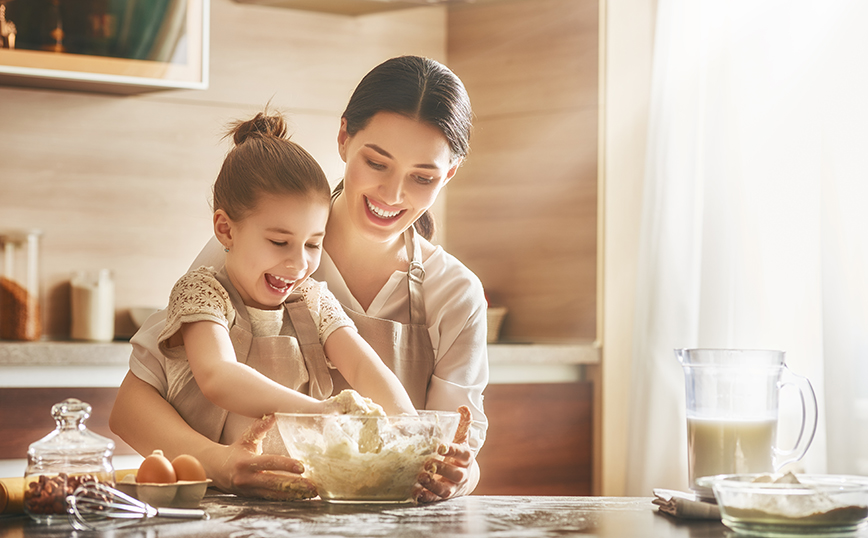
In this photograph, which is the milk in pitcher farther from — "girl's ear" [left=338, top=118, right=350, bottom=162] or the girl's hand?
"girl's ear" [left=338, top=118, right=350, bottom=162]

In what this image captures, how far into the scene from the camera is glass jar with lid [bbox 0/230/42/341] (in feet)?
8.41

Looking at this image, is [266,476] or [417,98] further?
[417,98]

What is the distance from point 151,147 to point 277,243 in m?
1.87

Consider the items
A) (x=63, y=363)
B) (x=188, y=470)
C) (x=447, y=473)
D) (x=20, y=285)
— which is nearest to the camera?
(x=188, y=470)

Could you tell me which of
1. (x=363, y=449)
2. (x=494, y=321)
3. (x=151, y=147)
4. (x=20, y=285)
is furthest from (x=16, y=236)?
(x=363, y=449)

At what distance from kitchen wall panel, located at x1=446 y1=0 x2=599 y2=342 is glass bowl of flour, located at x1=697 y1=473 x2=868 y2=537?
1.97 metres

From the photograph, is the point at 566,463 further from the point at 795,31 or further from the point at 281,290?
the point at 281,290

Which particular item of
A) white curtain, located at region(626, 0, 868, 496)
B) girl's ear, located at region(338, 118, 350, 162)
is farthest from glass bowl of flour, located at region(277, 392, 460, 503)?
white curtain, located at region(626, 0, 868, 496)

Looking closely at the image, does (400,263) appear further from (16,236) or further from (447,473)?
(16,236)

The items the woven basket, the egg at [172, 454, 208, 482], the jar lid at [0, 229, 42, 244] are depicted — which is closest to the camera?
the egg at [172, 454, 208, 482]

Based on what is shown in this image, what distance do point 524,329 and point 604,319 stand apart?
35 cm

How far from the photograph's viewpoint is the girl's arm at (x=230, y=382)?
3.42 ft

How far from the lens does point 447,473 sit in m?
1.05

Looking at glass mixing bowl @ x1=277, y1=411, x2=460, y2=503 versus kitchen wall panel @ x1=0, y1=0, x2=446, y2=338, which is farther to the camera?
kitchen wall panel @ x1=0, y1=0, x2=446, y2=338
